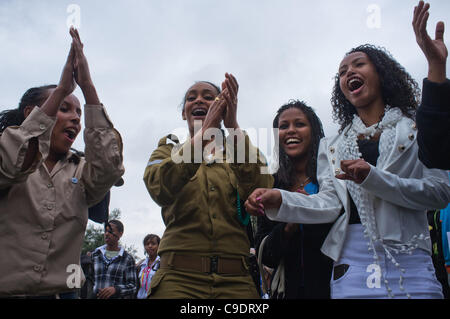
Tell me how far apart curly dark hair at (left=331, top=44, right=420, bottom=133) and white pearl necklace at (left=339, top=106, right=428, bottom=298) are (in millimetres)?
→ 105

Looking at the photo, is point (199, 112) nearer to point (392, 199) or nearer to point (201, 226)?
point (201, 226)

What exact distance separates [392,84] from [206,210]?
5.17 ft

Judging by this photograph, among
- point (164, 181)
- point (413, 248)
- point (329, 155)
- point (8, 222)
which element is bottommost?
point (413, 248)

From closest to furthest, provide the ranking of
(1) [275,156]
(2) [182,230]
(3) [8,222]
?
1. (3) [8,222]
2. (2) [182,230]
3. (1) [275,156]

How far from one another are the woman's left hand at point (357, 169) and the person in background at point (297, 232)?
66 cm

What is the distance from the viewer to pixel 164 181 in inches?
107

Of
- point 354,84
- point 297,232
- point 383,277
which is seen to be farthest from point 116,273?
point 383,277

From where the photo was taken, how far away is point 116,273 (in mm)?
7590

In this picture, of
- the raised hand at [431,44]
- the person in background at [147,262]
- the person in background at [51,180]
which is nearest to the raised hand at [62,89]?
the person in background at [51,180]

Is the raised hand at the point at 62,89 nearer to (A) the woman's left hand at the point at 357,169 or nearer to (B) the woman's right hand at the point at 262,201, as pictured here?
(B) the woman's right hand at the point at 262,201

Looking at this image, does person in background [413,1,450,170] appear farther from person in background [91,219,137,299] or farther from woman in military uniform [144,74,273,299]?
person in background [91,219,137,299]
